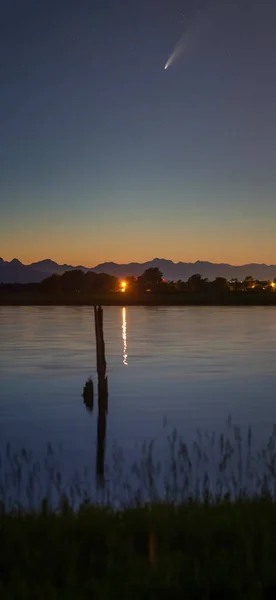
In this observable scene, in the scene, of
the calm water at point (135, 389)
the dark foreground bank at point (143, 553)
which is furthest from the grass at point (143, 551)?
the calm water at point (135, 389)

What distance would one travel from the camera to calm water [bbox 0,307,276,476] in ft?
101

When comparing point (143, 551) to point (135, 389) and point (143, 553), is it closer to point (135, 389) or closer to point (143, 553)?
point (143, 553)

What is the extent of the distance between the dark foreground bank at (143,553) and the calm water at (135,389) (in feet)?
42.0

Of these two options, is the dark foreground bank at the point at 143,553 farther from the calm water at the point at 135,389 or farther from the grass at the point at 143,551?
the calm water at the point at 135,389

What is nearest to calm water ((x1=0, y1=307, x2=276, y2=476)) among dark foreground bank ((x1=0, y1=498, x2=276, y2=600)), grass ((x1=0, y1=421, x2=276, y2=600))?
grass ((x1=0, y1=421, x2=276, y2=600))

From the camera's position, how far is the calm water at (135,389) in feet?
101

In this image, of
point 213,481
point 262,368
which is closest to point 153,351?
point 262,368

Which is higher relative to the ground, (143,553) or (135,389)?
(143,553)

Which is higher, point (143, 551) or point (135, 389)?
point (143, 551)

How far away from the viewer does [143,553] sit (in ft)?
34.7

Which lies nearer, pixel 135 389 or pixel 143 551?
pixel 143 551

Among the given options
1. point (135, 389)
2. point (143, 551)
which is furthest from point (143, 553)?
point (135, 389)

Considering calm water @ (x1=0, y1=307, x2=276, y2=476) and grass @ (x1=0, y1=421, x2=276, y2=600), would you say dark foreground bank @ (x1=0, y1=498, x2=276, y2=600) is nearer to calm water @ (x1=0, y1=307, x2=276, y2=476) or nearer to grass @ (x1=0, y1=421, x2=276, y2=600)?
grass @ (x1=0, y1=421, x2=276, y2=600)

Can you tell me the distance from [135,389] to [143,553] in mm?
34436
